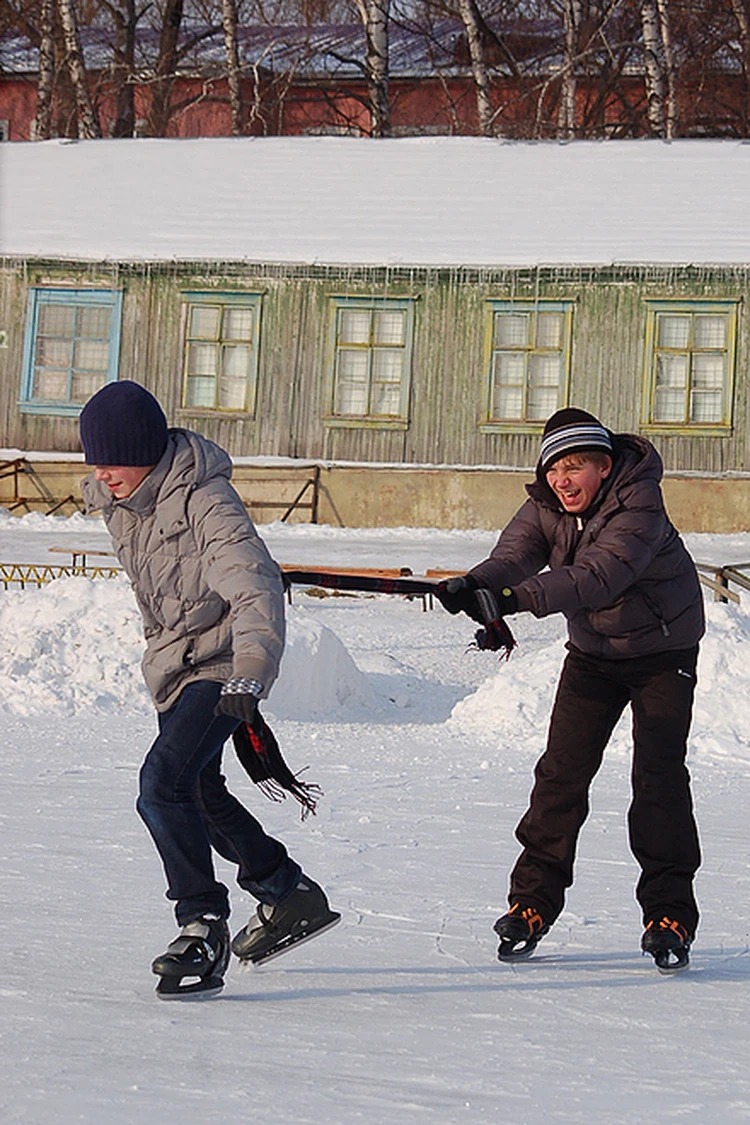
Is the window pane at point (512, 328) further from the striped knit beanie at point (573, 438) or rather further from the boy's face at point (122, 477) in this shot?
the boy's face at point (122, 477)

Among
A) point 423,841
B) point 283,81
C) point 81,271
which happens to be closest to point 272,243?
point 81,271

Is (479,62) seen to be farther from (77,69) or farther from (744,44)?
(77,69)

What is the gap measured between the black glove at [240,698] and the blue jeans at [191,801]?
0.76 ft

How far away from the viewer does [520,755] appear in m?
9.43

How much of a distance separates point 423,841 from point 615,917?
4.79 ft

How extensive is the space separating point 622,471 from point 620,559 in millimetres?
302

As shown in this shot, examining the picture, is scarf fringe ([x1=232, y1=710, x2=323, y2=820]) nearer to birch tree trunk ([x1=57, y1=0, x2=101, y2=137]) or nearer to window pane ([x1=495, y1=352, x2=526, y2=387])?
window pane ([x1=495, y1=352, x2=526, y2=387])

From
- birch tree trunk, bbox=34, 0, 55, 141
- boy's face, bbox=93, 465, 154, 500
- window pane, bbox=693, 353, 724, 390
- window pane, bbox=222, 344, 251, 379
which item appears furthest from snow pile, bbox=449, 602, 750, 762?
birch tree trunk, bbox=34, 0, 55, 141

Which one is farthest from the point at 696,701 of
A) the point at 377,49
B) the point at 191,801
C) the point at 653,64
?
the point at 377,49

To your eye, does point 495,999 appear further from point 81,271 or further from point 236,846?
point 81,271

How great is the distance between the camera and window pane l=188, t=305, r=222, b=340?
24312 millimetres

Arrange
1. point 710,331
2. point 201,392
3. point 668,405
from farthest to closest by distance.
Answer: point 201,392, point 668,405, point 710,331

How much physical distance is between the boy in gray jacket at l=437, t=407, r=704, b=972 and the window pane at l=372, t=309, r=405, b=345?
62.8 feet

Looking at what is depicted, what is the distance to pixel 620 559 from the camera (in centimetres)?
454
